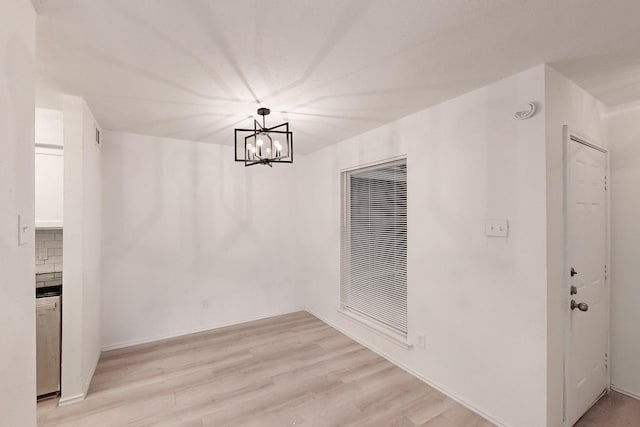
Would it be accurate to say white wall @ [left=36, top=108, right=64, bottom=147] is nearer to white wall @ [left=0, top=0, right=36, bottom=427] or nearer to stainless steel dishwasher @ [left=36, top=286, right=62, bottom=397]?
stainless steel dishwasher @ [left=36, top=286, right=62, bottom=397]

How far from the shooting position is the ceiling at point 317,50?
1.41 m

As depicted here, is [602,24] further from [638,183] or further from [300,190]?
[300,190]

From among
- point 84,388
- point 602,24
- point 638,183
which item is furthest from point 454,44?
point 84,388

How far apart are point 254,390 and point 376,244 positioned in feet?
6.47

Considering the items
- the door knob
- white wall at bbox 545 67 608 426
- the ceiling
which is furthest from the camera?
the door knob

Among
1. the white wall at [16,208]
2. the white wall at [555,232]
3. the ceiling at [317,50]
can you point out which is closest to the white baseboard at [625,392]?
the white wall at [555,232]

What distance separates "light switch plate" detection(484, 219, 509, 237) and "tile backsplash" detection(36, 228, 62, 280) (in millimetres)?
4087

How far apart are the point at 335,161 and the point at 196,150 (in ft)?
6.17

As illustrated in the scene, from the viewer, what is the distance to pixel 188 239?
3.86 meters

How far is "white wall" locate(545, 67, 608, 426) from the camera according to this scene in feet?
6.30

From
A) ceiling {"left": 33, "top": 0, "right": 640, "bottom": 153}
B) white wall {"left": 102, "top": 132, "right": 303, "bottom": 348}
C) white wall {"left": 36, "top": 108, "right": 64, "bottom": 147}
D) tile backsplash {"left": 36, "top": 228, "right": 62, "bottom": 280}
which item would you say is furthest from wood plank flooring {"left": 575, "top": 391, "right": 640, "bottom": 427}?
white wall {"left": 36, "top": 108, "right": 64, "bottom": 147}

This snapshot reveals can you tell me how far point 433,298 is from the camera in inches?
105

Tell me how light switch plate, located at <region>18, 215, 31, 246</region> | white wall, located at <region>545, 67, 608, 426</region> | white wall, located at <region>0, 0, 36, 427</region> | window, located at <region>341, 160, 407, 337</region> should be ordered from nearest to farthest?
white wall, located at <region>0, 0, 36, 427</region>
light switch plate, located at <region>18, 215, 31, 246</region>
white wall, located at <region>545, 67, 608, 426</region>
window, located at <region>341, 160, 407, 337</region>

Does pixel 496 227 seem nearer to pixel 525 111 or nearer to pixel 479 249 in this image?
pixel 479 249
